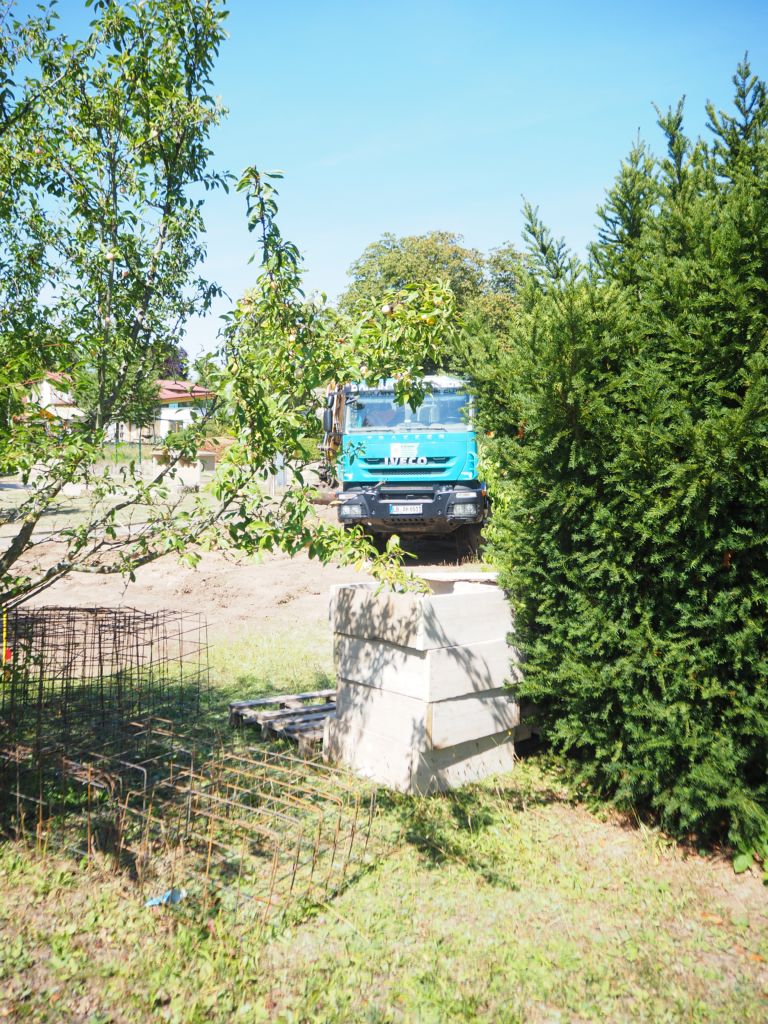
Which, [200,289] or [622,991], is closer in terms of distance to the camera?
[622,991]

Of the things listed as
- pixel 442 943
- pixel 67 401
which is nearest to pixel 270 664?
pixel 67 401

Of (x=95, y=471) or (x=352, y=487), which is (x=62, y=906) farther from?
(x=352, y=487)

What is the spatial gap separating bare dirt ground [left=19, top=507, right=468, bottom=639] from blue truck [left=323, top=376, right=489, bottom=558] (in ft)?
4.24

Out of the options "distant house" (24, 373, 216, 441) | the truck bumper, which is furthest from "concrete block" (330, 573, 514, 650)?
the truck bumper

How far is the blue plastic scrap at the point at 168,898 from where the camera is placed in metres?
3.18

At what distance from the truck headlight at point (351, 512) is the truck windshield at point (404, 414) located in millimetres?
1388

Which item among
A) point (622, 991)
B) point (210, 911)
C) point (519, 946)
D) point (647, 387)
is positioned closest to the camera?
point (622, 991)

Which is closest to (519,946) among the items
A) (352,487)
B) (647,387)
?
(647,387)

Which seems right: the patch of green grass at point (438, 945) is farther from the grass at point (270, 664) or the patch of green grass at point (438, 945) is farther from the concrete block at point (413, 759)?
the grass at point (270, 664)

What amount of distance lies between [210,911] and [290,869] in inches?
19.9

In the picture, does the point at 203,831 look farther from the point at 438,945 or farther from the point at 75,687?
the point at 75,687

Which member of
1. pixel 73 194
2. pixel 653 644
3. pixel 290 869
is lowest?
pixel 290 869

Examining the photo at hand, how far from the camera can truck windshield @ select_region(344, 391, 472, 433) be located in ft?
38.6

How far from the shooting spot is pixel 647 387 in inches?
136
